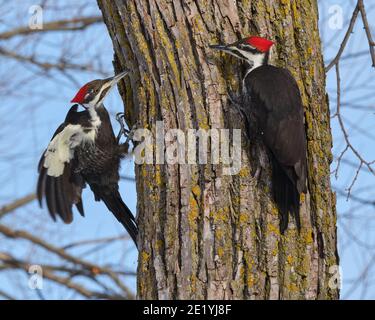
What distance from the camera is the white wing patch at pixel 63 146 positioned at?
13.0 feet

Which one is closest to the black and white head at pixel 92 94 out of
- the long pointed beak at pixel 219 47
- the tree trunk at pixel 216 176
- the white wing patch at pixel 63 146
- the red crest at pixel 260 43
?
the white wing patch at pixel 63 146

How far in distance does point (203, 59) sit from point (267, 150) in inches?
20.4

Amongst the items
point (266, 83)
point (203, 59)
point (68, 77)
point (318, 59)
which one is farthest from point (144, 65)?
point (68, 77)

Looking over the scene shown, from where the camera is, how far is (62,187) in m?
3.98

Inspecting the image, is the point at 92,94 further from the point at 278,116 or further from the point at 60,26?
the point at 60,26

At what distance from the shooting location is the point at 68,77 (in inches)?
261

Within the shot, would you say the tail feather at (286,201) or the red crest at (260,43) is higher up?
the red crest at (260,43)

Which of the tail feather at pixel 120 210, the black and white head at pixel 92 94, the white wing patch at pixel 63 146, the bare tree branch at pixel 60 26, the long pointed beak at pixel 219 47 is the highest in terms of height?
the bare tree branch at pixel 60 26

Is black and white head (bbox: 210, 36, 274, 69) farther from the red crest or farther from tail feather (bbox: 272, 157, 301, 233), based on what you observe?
tail feather (bbox: 272, 157, 301, 233)

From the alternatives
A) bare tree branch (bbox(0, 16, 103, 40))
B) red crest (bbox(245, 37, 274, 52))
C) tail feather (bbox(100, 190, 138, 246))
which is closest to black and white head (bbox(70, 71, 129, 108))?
tail feather (bbox(100, 190, 138, 246))

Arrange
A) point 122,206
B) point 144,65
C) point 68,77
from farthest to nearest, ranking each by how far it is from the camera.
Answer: point 68,77 → point 122,206 → point 144,65

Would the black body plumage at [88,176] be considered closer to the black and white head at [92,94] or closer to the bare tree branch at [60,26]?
the black and white head at [92,94]

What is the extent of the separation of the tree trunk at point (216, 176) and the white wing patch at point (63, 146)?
711 mm
